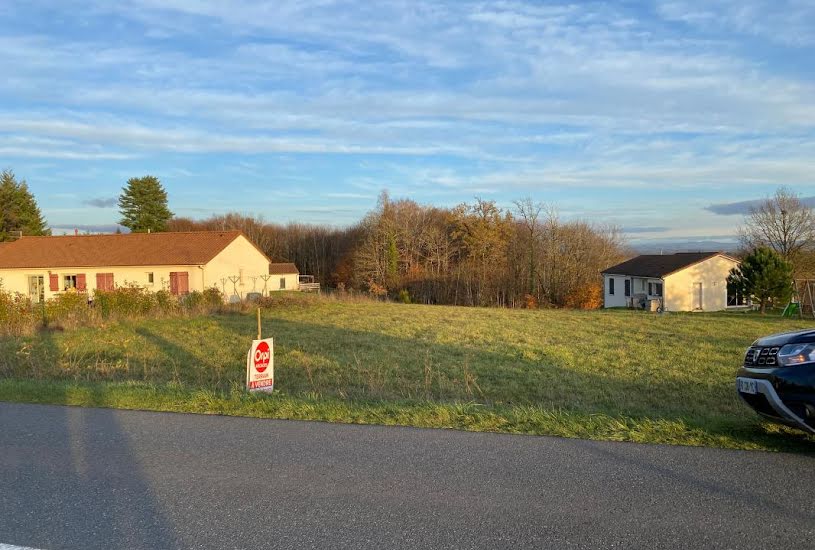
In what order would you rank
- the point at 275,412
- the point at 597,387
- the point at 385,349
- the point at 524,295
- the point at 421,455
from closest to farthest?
the point at 421,455
the point at 275,412
the point at 597,387
the point at 385,349
the point at 524,295

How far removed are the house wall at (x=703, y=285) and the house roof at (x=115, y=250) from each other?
32298 millimetres

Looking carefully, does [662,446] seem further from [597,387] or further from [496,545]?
[597,387]

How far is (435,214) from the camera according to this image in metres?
68.8

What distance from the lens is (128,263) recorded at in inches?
1801

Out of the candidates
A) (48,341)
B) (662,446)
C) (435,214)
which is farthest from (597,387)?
(435,214)

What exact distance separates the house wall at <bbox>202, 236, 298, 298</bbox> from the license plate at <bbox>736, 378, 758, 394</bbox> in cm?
4294

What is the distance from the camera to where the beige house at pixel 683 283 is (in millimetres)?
43188

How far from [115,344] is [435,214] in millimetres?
53584

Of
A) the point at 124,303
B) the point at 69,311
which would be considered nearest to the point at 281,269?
the point at 124,303

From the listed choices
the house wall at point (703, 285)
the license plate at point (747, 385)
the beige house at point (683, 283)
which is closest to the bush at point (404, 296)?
the beige house at point (683, 283)

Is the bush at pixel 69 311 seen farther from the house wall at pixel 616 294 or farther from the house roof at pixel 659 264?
the house wall at pixel 616 294

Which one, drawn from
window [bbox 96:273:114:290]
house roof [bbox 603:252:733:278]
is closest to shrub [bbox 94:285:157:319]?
window [bbox 96:273:114:290]

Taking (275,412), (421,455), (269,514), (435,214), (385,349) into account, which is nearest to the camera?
(269,514)

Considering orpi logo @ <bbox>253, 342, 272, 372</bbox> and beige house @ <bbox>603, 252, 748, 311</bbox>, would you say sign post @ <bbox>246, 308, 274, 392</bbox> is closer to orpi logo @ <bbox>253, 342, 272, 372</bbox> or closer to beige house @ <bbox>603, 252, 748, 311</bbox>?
orpi logo @ <bbox>253, 342, 272, 372</bbox>
